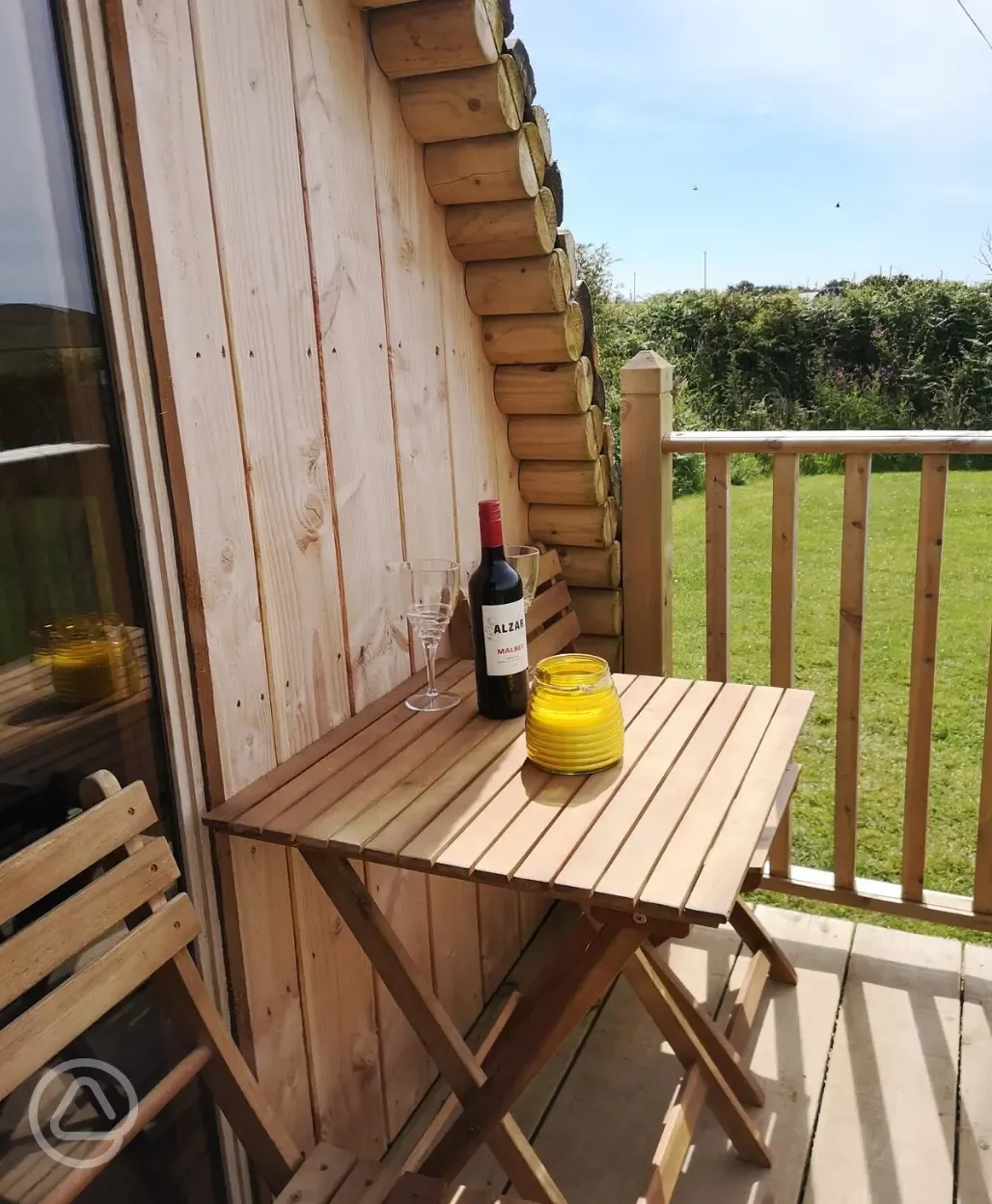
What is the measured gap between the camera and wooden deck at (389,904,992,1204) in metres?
1.87

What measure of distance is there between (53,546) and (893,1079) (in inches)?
76.1

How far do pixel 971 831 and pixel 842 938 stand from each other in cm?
80

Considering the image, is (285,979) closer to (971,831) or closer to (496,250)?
(496,250)

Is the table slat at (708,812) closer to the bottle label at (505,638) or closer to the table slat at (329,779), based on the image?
the bottle label at (505,638)

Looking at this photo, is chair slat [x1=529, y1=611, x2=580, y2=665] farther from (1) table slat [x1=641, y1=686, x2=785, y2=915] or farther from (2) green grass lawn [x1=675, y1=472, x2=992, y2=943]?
(2) green grass lawn [x1=675, y1=472, x2=992, y2=943]

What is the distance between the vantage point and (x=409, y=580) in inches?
71.5

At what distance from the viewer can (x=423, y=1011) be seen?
1.55m

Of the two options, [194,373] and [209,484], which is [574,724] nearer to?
[209,484]

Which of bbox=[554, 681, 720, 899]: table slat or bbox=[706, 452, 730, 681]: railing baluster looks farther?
bbox=[706, 452, 730, 681]: railing baluster

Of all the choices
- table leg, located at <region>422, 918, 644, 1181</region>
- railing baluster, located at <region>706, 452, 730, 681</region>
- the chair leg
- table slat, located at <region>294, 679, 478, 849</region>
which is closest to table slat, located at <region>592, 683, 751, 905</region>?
table leg, located at <region>422, 918, 644, 1181</region>

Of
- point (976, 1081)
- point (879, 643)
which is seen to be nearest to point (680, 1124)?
point (976, 1081)

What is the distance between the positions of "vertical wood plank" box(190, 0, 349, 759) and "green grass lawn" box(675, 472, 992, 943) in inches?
70.2

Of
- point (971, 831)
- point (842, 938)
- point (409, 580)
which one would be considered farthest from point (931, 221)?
point (409, 580)

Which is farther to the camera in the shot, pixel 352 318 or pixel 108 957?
pixel 352 318
